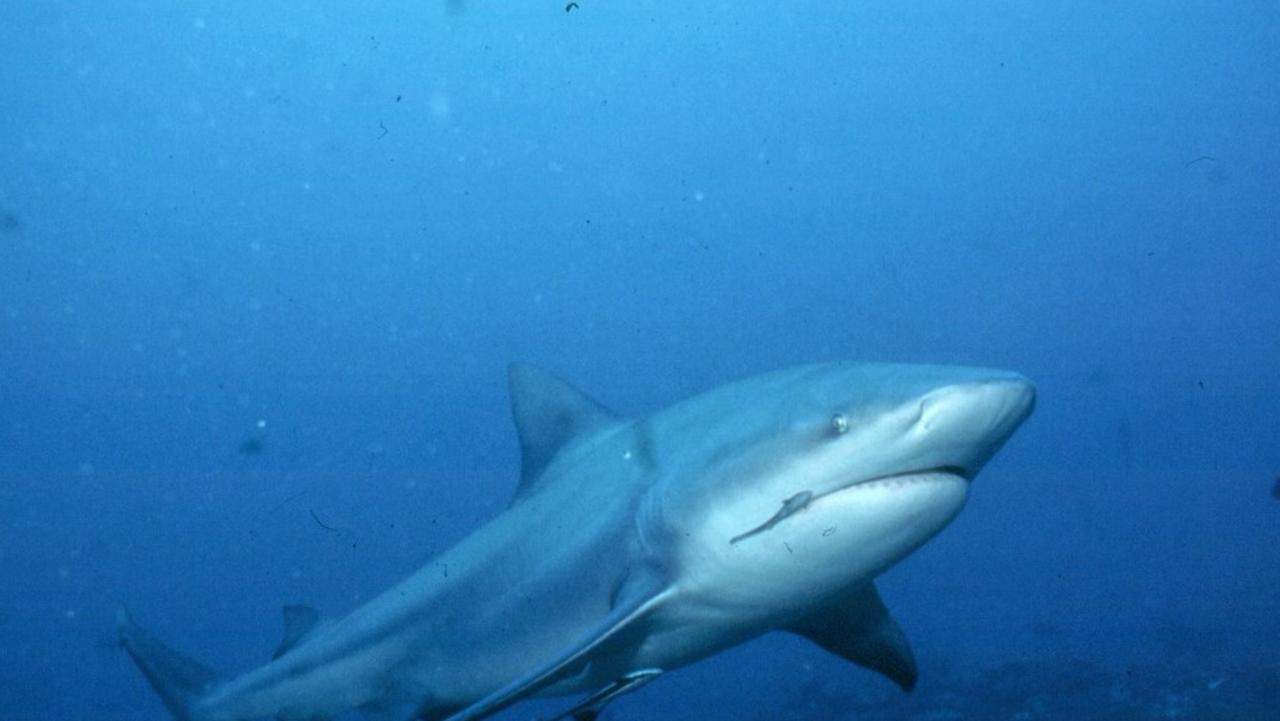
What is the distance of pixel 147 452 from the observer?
3420 inches

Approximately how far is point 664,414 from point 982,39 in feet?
210

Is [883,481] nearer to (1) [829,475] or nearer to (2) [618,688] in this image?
(1) [829,475]

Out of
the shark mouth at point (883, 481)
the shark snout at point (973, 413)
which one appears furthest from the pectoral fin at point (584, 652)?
the shark snout at point (973, 413)

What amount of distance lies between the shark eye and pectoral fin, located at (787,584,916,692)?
1.67 meters

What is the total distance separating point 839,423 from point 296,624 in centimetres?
364

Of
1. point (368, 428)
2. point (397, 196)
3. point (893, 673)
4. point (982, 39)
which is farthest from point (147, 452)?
point (893, 673)

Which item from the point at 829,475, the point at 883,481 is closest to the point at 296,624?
the point at 829,475

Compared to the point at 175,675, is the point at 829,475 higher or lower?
lower

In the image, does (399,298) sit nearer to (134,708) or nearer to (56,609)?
(56,609)

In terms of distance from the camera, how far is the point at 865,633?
421cm

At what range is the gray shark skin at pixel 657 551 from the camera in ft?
8.60

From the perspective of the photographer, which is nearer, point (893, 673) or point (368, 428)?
point (893, 673)

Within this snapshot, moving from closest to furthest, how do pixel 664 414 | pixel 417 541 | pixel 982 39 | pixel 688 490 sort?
pixel 688 490
pixel 664 414
pixel 982 39
pixel 417 541

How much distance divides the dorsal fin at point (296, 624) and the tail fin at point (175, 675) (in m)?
0.49
